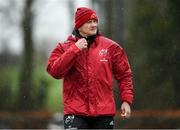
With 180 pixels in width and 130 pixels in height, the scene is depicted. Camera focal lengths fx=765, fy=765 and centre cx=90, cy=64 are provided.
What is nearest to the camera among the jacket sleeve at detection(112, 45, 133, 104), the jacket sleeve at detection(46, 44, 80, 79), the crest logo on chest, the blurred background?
the jacket sleeve at detection(46, 44, 80, 79)

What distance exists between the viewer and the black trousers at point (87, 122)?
279 inches

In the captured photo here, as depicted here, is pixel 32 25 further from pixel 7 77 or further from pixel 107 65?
pixel 107 65

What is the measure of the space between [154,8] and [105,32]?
133 cm

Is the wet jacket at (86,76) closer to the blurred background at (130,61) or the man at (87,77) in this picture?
the man at (87,77)

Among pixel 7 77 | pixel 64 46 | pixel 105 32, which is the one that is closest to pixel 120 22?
pixel 105 32

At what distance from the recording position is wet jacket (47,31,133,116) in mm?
7078

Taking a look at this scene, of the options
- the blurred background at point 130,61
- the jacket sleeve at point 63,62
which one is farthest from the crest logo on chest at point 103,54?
the blurred background at point 130,61

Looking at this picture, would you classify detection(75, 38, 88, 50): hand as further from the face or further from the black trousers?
the black trousers

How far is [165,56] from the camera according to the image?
17.0 meters

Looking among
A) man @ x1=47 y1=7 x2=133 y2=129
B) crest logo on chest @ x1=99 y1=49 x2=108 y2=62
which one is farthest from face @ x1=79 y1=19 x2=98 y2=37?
crest logo on chest @ x1=99 y1=49 x2=108 y2=62

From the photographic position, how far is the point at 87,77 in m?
7.11

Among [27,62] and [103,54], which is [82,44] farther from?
[27,62]

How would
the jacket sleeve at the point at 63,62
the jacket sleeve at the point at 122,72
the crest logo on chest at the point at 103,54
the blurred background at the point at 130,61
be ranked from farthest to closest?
the blurred background at the point at 130,61 < the jacket sleeve at the point at 122,72 < the crest logo on chest at the point at 103,54 < the jacket sleeve at the point at 63,62

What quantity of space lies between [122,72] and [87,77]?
1.31 ft
